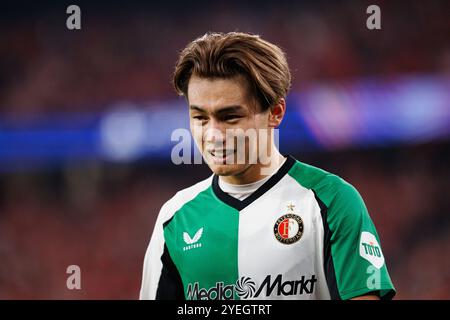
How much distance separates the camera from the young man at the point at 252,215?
3012 mm

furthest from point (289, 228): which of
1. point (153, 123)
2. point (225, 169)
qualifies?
point (153, 123)

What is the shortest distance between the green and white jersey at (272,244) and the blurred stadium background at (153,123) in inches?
156

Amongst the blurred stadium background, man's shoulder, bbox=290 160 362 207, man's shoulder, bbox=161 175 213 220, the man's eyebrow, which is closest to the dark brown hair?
the man's eyebrow

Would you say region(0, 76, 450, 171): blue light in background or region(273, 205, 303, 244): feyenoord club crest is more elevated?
region(0, 76, 450, 171): blue light in background

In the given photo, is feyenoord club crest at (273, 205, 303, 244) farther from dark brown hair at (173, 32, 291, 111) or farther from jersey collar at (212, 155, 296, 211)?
dark brown hair at (173, 32, 291, 111)

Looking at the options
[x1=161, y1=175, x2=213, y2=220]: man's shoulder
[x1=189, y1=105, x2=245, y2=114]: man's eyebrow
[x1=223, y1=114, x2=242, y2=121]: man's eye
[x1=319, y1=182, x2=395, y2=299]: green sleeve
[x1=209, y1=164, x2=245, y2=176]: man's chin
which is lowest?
[x1=319, y1=182, x2=395, y2=299]: green sleeve

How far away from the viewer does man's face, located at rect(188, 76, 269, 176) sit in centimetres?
306

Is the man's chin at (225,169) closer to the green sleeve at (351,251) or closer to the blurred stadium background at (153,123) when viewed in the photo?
the green sleeve at (351,251)

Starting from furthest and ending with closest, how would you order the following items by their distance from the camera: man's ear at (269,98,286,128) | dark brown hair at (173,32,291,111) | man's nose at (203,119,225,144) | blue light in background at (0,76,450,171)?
blue light in background at (0,76,450,171)
man's ear at (269,98,286,128)
dark brown hair at (173,32,291,111)
man's nose at (203,119,225,144)

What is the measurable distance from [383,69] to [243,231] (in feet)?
15.2

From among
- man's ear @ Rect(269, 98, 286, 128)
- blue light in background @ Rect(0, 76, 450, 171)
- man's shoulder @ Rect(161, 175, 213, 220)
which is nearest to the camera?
man's ear @ Rect(269, 98, 286, 128)

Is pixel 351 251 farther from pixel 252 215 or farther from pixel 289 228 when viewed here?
pixel 252 215
